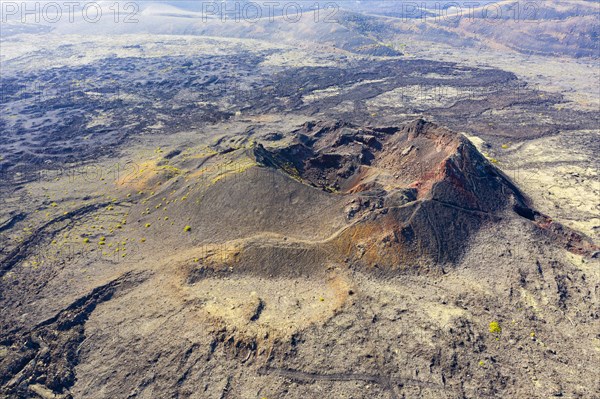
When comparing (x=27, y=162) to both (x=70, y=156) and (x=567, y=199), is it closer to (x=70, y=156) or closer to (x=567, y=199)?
(x=70, y=156)

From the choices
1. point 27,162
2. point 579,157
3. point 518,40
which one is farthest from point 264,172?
point 518,40

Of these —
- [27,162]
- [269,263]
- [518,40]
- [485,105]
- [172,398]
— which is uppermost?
[518,40]

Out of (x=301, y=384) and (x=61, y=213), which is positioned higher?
(x=61, y=213)

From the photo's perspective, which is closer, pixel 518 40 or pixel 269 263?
pixel 269 263

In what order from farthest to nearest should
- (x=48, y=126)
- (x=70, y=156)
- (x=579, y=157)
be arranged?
(x=48, y=126) < (x=70, y=156) < (x=579, y=157)

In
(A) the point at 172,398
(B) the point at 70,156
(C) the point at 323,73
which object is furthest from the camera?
(C) the point at 323,73

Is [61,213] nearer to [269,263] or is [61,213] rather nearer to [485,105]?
[269,263]
